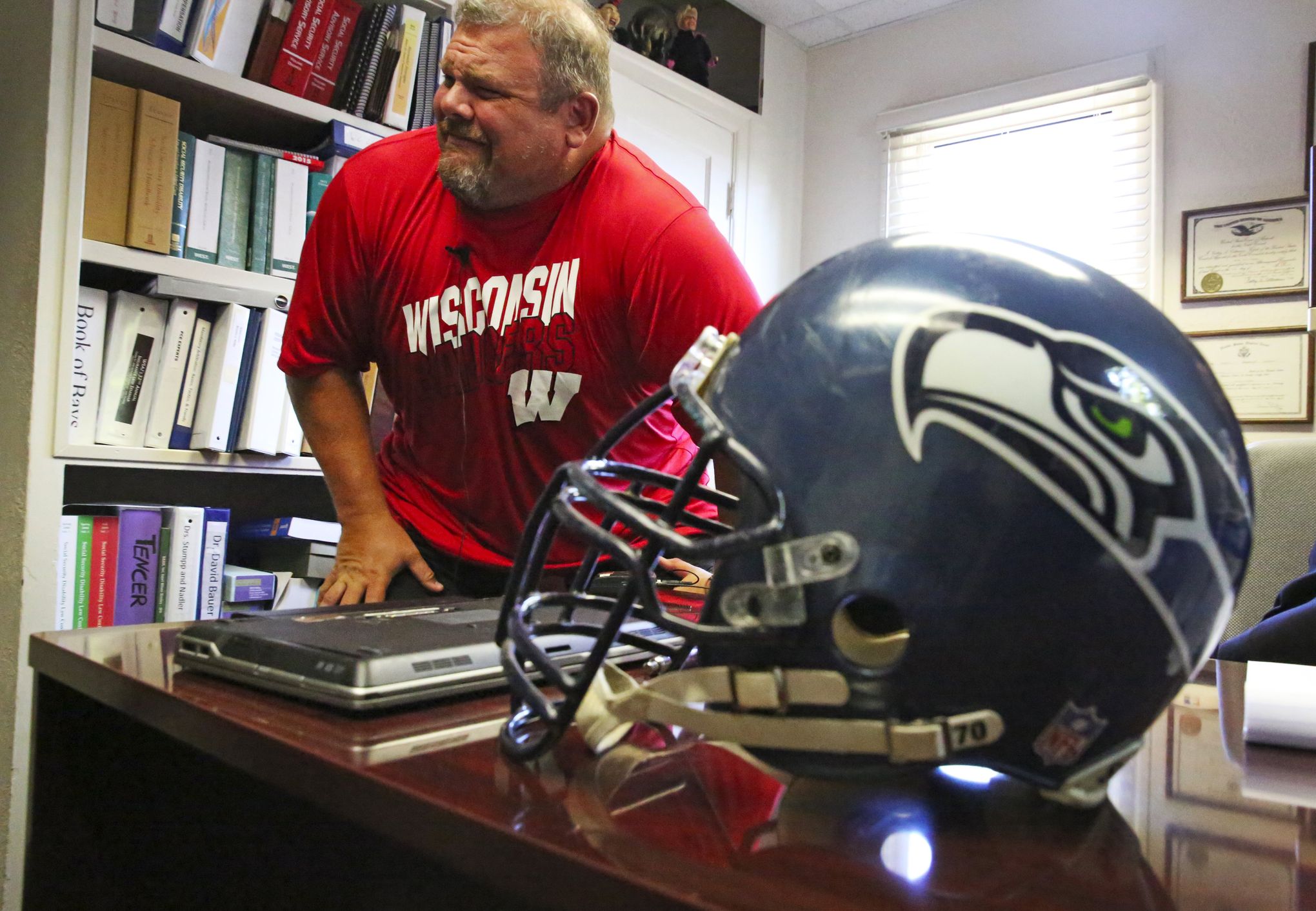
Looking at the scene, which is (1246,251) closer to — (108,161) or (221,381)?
(221,381)

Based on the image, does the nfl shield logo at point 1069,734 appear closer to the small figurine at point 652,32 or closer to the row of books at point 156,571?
the row of books at point 156,571

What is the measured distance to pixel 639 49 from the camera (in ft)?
9.58

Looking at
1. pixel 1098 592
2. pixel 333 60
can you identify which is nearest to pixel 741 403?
pixel 1098 592

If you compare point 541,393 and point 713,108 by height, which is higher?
point 713,108

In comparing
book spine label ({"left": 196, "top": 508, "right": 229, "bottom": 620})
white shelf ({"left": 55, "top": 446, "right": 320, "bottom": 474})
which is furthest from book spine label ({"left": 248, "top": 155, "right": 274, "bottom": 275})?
book spine label ({"left": 196, "top": 508, "right": 229, "bottom": 620})

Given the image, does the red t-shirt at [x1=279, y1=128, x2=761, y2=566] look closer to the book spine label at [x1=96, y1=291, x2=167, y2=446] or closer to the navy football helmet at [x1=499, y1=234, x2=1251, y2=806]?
the book spine label at [x1=96, y1=291, x2=167, y2=446]

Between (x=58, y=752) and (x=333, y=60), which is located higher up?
(x=333, y=60)

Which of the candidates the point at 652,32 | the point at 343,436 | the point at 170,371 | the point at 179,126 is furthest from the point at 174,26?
the point at 652,32

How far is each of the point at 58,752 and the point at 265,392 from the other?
3.63 feet

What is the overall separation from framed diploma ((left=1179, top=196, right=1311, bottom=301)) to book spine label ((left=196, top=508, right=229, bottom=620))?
8.19 feet

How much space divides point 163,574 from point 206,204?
642mm

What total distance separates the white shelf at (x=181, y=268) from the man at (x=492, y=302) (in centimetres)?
39

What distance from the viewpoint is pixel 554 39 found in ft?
4.34

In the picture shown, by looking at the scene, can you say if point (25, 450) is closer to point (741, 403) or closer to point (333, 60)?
point (333, 60)
